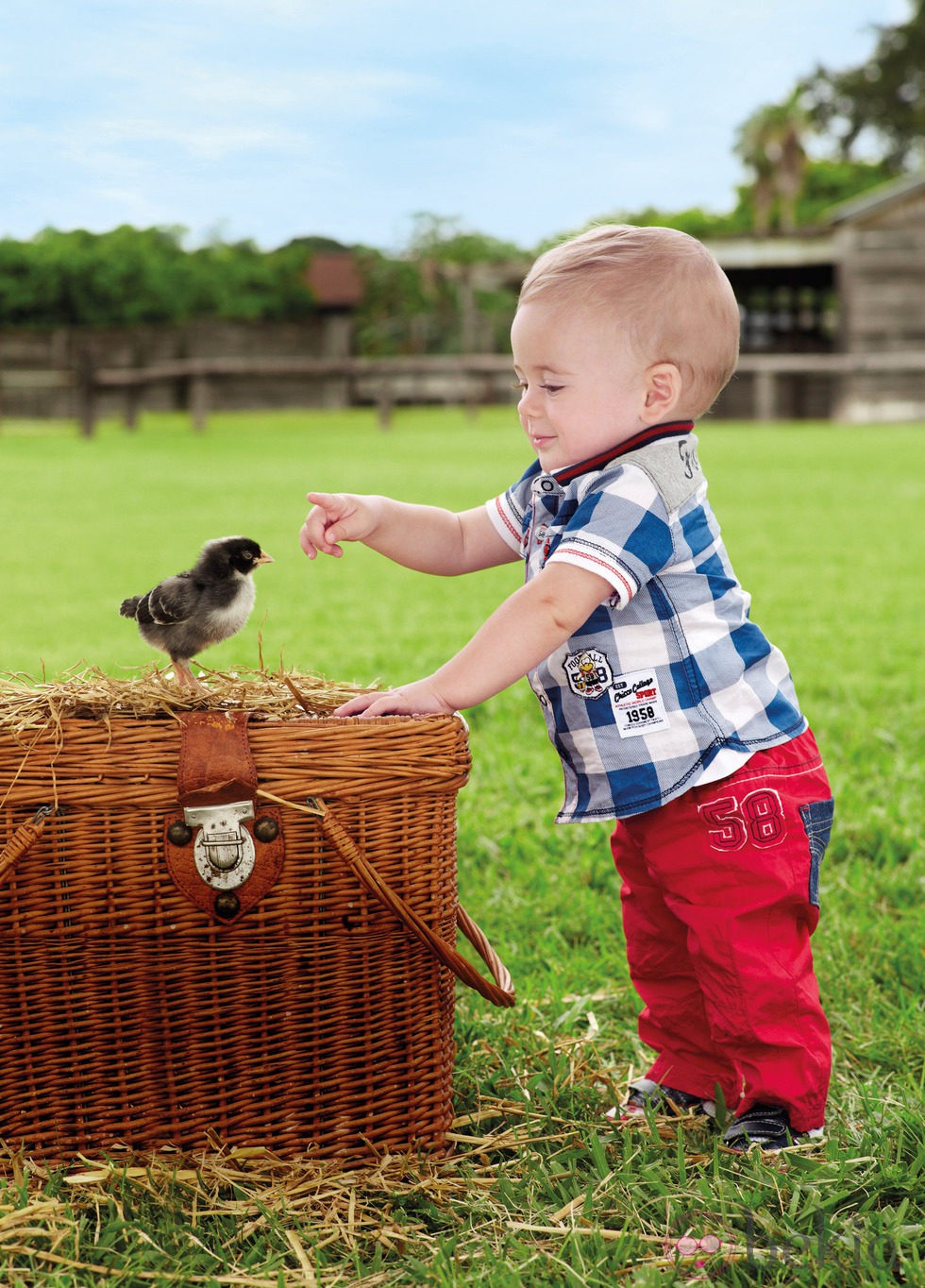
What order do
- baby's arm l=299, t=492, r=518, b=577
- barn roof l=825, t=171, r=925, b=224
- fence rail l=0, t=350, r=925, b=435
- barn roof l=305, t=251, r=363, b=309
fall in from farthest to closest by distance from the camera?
barn roof l=305, t=251, r=363, b=309 → barn roof l=825, t=171, r=925, b=224 → fence rail l=0, t=350, r=925, b=435 → baby's arm l=299, t=492, r=518, b=577

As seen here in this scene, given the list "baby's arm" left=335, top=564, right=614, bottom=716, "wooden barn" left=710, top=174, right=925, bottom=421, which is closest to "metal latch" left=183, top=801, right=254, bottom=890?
"baby's arm" left=335, top=564, right=614, bottom=716

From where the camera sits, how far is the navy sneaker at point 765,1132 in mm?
2307

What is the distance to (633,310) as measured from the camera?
2.26m

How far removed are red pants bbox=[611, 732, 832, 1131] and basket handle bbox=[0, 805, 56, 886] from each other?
104 centimetres

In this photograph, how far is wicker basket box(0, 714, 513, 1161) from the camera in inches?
83.0

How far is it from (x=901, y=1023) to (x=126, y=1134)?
1.58m

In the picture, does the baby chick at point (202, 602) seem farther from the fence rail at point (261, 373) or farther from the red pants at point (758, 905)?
the fence rail at point (261, 373)

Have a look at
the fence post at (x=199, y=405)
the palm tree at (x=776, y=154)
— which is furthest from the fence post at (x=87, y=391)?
the palm tree at (x=776, y=154)

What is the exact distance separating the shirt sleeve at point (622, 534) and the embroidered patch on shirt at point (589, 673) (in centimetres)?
14

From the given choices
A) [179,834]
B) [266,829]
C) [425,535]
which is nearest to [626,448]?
[425,535]

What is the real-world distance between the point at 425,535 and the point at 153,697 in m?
0.68

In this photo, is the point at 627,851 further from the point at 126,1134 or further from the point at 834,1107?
the point at 126,1134

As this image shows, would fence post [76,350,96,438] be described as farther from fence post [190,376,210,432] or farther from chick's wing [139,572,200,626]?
chick's wing [139,572,200,626]

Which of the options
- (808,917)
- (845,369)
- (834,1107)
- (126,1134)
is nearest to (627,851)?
(808,917)
